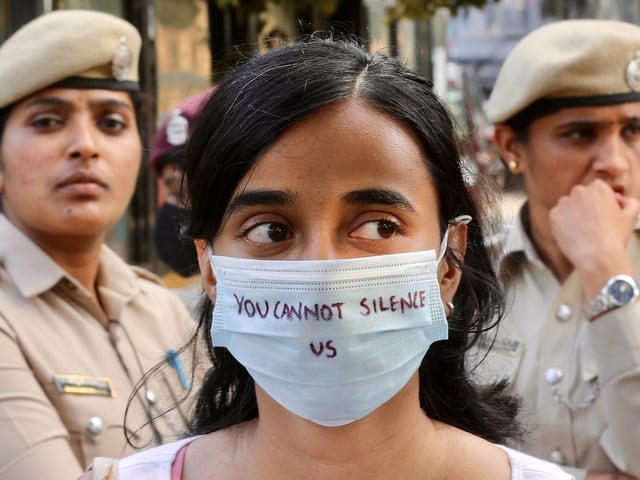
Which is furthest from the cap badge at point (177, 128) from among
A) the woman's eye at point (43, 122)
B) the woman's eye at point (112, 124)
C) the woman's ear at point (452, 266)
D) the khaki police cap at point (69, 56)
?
the woman's ear at point (452, 266)

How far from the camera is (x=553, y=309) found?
295cm

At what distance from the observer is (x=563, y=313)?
114 inches

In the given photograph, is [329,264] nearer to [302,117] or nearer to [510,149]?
[302,117]

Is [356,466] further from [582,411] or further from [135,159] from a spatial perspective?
[135,159]

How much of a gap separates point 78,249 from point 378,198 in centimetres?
145

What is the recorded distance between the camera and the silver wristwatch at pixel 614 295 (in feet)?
8.63

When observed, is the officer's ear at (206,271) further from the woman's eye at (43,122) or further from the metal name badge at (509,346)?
the metal name badge at (509,346)

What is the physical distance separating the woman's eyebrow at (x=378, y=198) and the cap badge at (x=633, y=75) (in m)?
1.46

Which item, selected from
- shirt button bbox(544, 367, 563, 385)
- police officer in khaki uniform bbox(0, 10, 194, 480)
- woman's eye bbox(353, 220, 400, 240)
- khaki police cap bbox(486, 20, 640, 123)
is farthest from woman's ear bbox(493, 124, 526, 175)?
woman's eye bbox(353, 220, 400, 240)

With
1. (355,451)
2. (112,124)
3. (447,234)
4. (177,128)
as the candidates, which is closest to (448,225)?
(447,234)

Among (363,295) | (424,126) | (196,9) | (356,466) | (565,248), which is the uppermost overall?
(424,126)

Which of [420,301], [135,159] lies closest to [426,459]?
[420,301]

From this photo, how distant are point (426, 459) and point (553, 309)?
4.25 feet

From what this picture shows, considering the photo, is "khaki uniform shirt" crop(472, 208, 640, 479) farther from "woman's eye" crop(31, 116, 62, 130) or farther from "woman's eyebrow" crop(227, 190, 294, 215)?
"woman's eye" crop(31, 116, 62, 130)
